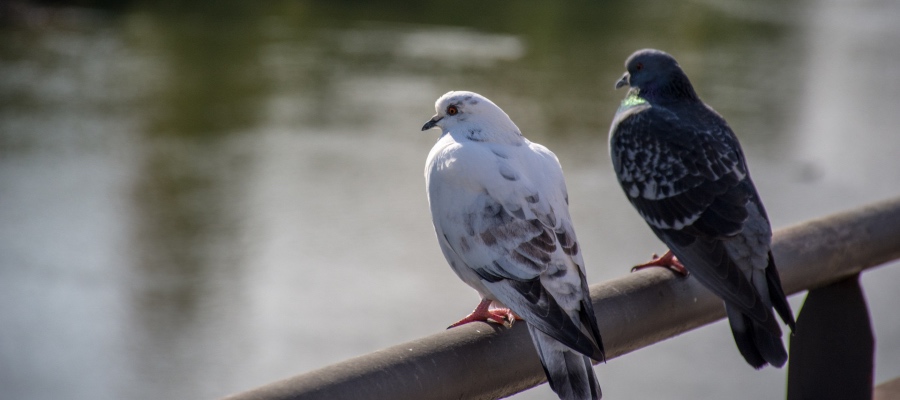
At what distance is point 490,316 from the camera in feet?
9.21

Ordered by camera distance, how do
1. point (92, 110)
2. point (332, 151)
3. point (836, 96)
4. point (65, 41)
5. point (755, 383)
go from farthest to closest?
point (65, 41)
point (836, 96)
point (92, 110)
point (332, 151)
point (755, 383)

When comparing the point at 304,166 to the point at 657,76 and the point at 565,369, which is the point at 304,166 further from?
the point at 565,369

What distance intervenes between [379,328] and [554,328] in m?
10.1

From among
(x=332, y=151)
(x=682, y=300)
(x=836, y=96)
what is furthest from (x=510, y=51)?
(x=682, y=300)

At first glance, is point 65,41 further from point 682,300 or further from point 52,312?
point 682,300

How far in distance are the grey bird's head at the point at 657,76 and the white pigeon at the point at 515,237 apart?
4.47 ft

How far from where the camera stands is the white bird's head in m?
3.17

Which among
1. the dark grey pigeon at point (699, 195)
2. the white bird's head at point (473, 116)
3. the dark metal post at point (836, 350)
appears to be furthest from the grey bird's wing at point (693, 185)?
the white bird's head at point (473, 116)

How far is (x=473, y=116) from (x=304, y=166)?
47.5 feet

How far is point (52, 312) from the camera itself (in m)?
12.5

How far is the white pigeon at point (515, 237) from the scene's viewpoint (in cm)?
242

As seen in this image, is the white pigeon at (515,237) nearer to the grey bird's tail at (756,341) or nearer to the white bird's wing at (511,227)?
the white bird's wing at (511,227)

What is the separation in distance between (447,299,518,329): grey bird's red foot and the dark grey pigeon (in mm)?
579

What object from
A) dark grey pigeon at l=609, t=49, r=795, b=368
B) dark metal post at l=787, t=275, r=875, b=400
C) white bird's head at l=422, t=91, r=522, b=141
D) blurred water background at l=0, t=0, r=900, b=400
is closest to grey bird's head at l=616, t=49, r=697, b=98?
dark grey pigeon at l=609, t=49, r=795, b=368
